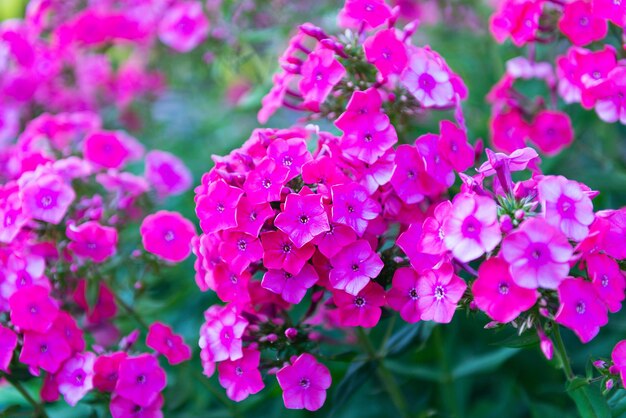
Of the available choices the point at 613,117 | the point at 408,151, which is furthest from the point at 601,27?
the point at 408,151

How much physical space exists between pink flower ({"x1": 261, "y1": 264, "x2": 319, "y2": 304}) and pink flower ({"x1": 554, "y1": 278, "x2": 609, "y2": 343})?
658 mm

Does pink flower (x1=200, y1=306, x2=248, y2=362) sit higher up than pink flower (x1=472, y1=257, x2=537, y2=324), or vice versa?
pink flower (x1=472, y1=257, x2=537, y2=324)

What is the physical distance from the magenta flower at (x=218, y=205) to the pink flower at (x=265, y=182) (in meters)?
0.04

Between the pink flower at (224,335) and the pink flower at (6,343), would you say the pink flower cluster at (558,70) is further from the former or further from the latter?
the pink flower at (6,343)

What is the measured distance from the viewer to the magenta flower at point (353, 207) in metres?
1.94

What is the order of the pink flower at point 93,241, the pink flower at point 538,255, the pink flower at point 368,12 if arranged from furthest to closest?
the pink flower at point 93,241, the pink flower at point 368,12, the pink flower at point 538,255

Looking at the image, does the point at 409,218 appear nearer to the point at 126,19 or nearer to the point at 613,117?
the point at 613,117

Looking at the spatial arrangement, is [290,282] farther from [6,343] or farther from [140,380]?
[6,343]

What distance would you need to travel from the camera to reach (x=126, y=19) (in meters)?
3.95

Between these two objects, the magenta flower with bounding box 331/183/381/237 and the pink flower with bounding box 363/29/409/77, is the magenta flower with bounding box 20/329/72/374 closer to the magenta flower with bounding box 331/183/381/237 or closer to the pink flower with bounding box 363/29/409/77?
the magenta flower with bounding box 331/183/381/237

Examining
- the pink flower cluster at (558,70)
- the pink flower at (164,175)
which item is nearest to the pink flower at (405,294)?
the pink flower cluster at (558,70)

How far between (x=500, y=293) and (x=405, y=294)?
0.34m

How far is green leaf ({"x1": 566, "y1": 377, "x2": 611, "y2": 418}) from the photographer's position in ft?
6.24

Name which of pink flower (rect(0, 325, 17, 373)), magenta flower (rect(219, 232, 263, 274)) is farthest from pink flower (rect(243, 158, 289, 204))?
pink flower (rect(0, 325, 17, 373))
